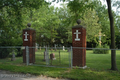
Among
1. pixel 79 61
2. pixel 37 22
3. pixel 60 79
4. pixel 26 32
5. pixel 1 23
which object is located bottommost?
pixel 60 79

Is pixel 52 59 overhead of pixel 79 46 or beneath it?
beneath

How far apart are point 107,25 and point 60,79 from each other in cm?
3246

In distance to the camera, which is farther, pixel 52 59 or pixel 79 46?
pixel 52 59

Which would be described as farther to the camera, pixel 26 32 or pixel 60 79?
pixel 26 32

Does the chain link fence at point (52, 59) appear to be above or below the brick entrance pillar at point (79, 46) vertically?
below

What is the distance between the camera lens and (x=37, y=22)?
2153 cm

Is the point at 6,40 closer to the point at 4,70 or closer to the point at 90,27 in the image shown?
the point at 4,70

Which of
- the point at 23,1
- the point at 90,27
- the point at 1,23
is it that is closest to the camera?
the point at 23,1

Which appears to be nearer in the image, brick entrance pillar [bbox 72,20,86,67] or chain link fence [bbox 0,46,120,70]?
brick entrance pillar [bbox 72,20,86,67]

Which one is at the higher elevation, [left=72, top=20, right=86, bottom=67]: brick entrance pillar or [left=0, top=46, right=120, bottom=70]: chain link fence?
[left=72, top=20, right=86, bottom=67]: brick entrance pillar

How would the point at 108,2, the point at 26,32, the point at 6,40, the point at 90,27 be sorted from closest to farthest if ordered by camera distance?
the point at 108,2, the point at 26,32, the point at 6,40, the point at 90,27

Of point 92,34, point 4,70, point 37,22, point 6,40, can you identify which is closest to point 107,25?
point 92,34

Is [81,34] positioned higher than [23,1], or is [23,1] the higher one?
[23,1]

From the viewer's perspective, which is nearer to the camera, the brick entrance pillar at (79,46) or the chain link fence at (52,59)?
the brick entrance pillar at (79,46)
